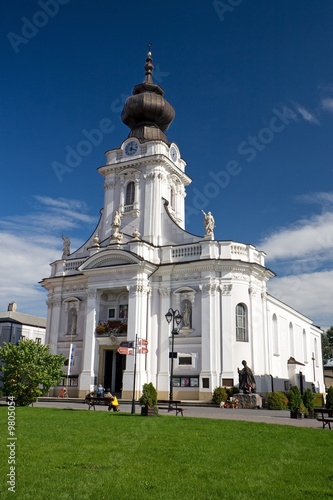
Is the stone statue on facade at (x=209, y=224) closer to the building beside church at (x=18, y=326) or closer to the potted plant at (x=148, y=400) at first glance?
the potted plant at (x=148, y=400)

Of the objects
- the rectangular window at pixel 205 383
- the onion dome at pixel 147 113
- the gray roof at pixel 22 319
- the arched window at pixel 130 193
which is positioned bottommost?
the rectangular window at pixel 205 383

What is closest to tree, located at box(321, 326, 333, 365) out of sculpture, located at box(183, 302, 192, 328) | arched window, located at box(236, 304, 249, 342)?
arched window, located at box(236, 304, 249, 342)

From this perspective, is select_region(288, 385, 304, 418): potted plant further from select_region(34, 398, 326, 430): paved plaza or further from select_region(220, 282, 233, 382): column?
select_region(220, 282, 233, 382): column

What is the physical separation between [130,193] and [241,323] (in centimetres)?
1487

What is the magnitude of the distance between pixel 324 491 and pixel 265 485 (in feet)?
2.93

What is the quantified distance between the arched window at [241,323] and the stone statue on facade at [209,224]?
591 centimetres

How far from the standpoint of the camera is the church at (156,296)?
3250 cm

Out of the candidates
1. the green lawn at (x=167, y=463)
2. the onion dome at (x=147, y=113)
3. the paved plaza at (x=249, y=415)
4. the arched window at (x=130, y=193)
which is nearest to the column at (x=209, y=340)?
the paved plaza at (x=249, y=415)

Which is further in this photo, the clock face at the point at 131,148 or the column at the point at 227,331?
the clock face at the point at 131,148

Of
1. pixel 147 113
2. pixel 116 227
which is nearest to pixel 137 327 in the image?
pixel 116 227

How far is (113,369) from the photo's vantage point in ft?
115

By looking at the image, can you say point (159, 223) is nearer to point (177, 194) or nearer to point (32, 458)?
point (177, 194)

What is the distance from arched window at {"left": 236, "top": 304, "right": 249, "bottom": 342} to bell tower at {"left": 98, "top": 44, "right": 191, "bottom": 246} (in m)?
8.52

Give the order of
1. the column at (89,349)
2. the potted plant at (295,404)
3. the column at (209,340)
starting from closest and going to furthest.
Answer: the potted plant at (295,404), the column at (209,340), the column at (89,349)
